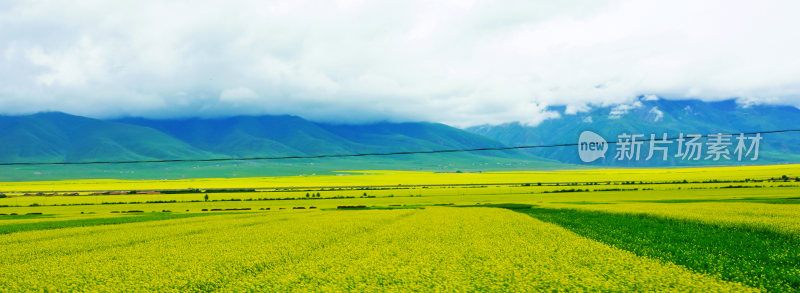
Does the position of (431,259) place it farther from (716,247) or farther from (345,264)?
(716,247)

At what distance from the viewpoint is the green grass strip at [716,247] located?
10.9 meters

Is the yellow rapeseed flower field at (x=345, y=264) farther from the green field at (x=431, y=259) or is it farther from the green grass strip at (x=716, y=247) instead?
the green grass strip at (x=716, y=247)

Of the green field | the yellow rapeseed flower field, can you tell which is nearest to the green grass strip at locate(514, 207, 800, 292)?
the green field

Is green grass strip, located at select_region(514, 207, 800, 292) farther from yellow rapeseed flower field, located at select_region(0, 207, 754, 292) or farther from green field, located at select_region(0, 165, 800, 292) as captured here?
yellow rapeseed flower field, located at select_region(0, 207, 754, 292)

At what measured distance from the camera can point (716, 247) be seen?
48.9 feet

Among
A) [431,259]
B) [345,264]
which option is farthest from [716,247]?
[345,264]

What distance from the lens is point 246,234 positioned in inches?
870

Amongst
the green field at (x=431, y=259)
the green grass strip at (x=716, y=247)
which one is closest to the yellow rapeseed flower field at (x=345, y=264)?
the green field at (x=431, y=259)

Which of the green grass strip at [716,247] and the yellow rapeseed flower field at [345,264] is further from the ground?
the green grass strip at [716,247]

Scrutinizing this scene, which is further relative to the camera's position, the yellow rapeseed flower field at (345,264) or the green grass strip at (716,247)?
the green grass strip at (716,247)

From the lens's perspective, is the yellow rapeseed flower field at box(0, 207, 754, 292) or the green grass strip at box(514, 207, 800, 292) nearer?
the yellow rapeseed flower field at box(0, 207, 754, 292)

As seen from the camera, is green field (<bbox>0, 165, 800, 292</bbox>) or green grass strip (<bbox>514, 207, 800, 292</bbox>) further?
green grass strip (<bbox>514, 207, 800, 292</bbox>)

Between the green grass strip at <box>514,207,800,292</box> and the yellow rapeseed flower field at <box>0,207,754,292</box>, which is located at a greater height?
the green grass strip at <box>514,207,800,292</box>

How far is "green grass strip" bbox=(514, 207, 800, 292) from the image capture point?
35.7ft
